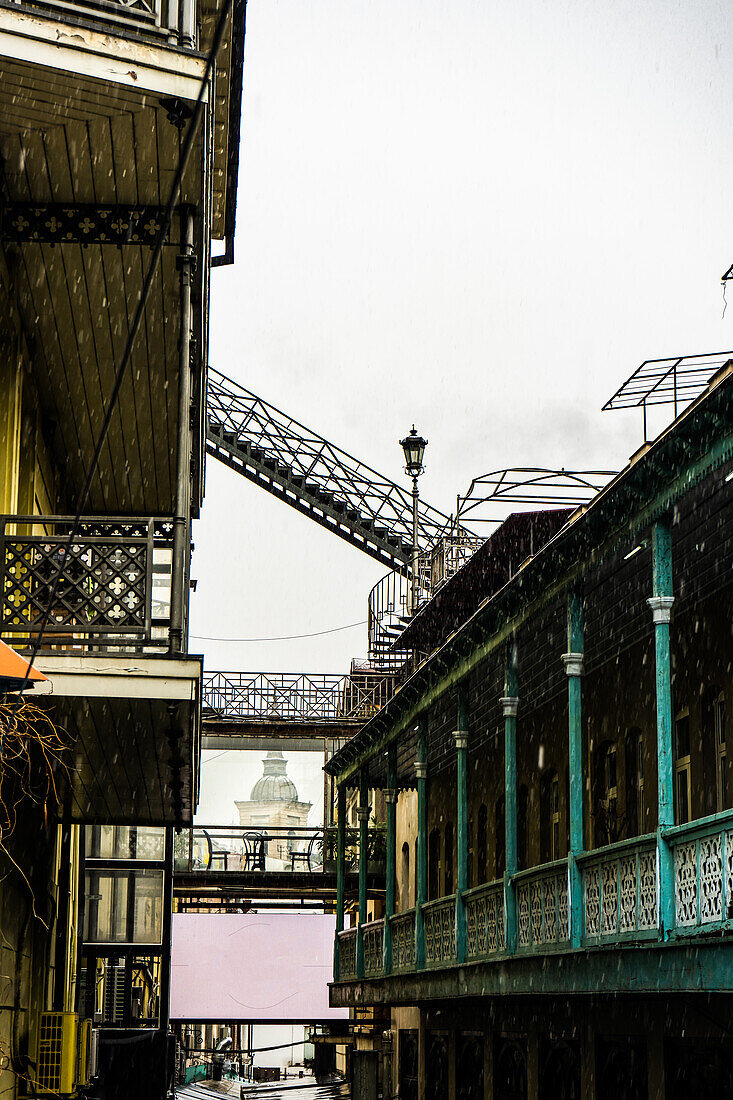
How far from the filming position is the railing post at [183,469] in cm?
998

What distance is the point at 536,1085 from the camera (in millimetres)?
18734

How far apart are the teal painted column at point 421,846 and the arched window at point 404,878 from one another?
1205cm

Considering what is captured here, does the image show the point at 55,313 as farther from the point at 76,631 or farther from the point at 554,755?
the point at 554,755

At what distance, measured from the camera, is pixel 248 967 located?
32.4m

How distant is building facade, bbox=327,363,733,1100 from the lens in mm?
10242

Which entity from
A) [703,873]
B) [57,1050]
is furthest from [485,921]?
[703,873]

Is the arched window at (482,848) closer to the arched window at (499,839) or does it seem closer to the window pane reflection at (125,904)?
the arched window at (499,839)

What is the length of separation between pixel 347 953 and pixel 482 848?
3009mm

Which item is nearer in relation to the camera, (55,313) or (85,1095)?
(55,313)

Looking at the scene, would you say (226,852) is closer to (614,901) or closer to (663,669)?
(614,901)

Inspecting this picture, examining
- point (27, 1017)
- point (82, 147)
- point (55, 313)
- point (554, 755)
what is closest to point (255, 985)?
point (554, 755)

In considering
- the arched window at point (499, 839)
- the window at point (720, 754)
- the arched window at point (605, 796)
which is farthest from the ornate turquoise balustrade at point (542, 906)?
the arched window at point (499, 839)

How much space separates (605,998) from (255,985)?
1830cm

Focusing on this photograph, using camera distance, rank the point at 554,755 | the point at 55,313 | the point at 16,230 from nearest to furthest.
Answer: the point at 16,230
the point at 55,313
the point at 554,755
